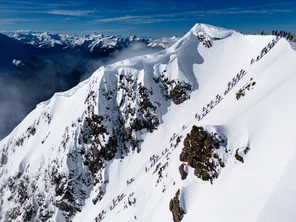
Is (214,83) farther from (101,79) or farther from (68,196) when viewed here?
(68,196)

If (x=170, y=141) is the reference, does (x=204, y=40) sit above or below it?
above

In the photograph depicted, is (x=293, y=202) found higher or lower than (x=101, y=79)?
lower

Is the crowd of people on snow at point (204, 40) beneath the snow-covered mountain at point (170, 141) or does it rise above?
above

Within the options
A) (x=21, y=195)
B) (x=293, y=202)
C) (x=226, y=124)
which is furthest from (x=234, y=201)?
(x=21, y=195)

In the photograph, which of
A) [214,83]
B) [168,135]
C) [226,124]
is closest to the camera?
[226,124]

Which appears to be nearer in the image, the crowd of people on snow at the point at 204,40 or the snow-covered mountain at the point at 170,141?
the snow-covered mountain at the point at 170,141

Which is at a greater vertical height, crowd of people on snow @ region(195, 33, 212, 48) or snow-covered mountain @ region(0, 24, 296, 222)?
crowd of people on snow @ region(195, 33, 212, 48)

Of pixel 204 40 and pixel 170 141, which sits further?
pixel 204 40

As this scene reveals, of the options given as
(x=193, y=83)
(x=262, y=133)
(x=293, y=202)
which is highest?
(x=193, y=83)
